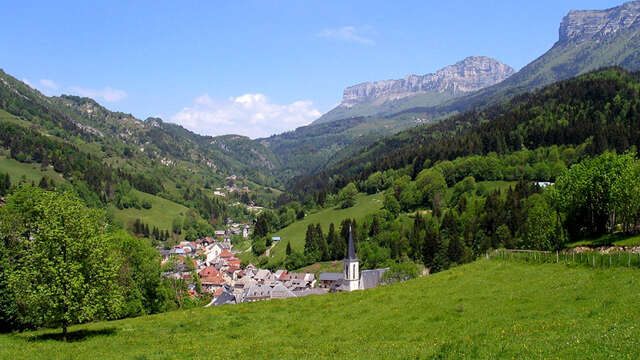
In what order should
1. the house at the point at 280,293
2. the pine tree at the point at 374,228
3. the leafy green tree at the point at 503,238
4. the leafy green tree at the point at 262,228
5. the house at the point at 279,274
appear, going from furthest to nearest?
the leafy green tree at the point at 262,228 → the pine tree at the point at 374,228 → the house at the point at 279,274 → the house at the point at 280,293 → the leafy green tree at the point at 503,238

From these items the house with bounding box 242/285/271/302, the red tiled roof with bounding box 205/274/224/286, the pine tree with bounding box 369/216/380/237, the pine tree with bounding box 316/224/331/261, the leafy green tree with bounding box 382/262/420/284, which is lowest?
the red tiled roof with bounding box 205/274/224/286

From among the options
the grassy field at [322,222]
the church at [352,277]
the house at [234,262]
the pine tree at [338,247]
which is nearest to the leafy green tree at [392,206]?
the grassy field at [322,222]

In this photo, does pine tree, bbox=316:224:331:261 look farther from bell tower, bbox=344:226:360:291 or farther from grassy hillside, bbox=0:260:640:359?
grassy hillside, bbox=0:260:640:359

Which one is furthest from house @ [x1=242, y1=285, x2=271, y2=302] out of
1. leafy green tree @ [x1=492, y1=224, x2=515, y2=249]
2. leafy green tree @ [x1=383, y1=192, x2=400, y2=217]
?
leafy green tree @ [x1=383, y1=192, x2=400, y2=217]

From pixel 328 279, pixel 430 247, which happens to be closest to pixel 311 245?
pixel 328 279

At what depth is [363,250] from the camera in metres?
125

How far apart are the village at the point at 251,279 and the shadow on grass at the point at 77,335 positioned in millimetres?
37889

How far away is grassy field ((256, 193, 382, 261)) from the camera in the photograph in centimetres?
16562

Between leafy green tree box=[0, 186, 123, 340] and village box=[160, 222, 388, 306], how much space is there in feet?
138

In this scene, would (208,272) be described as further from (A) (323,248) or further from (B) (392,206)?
(B) (392,206)

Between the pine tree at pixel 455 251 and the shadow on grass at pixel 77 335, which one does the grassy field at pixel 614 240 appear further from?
the shadow on grass at pixel 77 335

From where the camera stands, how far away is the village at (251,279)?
94.9 meters

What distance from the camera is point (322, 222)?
18462cm

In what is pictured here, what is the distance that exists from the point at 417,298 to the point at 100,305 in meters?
24.4
